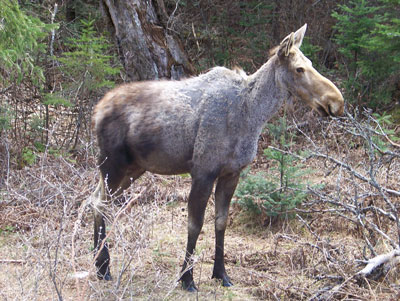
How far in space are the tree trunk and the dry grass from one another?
232 centimetres

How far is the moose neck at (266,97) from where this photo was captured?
6.12 m

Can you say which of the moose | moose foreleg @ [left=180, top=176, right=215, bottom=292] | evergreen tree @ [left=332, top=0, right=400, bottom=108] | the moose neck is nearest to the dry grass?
moose foreleg @ [left=180, top=176, right=215, bottom=292]

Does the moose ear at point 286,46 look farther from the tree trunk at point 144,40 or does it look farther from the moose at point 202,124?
the tree trunk at point 144,40

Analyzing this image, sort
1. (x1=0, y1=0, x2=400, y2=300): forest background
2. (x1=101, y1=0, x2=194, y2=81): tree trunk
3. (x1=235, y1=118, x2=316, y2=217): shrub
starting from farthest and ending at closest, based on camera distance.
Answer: (x1=101, y1=0, x2=194, y2=81): tree trunk, (x1=235, y1=118, x2=316, y2=217): shrub, (x1=0, y1=0, x2=400, y2=300): forest background

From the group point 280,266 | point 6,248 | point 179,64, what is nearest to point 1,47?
point 6,248

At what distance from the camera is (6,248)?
282 inches

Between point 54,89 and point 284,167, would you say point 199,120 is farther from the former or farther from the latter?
point 54,89

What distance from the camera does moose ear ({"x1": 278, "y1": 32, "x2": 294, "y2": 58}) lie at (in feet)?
19.4

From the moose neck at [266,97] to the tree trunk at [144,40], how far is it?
463 cm

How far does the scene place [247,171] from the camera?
9164 millimetres

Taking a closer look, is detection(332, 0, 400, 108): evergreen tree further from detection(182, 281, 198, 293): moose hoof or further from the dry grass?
detection(182, 281, 198, 293): moose hoof

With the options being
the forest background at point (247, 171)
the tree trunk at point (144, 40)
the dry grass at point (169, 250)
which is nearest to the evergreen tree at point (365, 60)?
the forest background at point (247, 171)

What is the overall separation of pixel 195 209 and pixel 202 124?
986 mm

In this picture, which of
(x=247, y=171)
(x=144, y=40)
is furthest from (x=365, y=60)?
(x=144, y=40)
